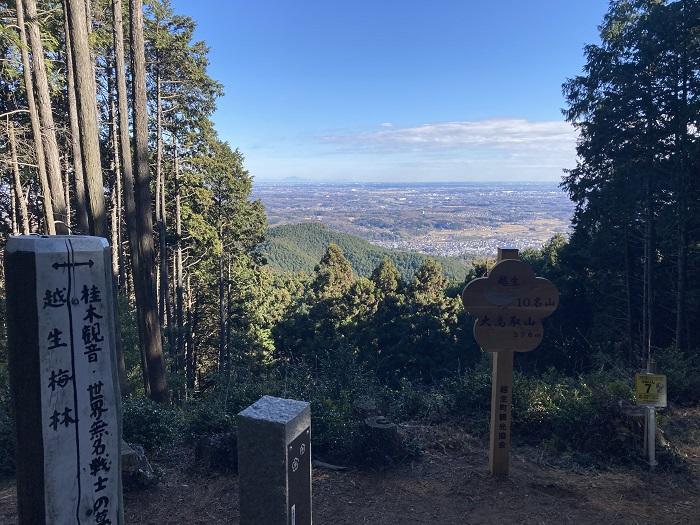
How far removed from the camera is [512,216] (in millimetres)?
105375

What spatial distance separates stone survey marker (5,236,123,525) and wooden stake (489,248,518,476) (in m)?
3.41

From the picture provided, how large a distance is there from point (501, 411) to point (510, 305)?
3.45 feet

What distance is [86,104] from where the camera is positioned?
7.02 metres

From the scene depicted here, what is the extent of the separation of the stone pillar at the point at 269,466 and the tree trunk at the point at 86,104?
21.3 ft

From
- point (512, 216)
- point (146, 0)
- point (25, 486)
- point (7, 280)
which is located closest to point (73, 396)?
point (25, 486)

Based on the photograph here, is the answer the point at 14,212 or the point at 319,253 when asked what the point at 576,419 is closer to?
the point at 14,212

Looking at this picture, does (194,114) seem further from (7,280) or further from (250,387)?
(7,280)

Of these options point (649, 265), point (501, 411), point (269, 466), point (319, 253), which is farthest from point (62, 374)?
point (319, 253)

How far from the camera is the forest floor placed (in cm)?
387

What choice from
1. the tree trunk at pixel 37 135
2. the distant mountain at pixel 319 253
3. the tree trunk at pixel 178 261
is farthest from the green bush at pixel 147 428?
the distant mountain at pixel 319 253

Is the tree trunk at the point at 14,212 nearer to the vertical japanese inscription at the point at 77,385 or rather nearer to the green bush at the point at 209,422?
the green bush at the point at 209,422

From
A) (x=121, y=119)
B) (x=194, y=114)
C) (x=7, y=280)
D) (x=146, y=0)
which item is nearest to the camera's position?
(x=7, y=280)

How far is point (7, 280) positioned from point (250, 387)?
4267 mm

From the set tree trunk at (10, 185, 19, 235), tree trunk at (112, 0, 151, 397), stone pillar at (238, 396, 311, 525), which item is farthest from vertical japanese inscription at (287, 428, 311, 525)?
tree trunk at (10, 185, 19, 235)
